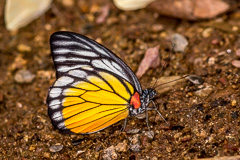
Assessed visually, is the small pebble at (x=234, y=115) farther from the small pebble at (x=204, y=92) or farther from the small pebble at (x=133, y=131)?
the small pebble at (x=133, y=131)

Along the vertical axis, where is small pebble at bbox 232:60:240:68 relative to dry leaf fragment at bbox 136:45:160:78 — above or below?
above

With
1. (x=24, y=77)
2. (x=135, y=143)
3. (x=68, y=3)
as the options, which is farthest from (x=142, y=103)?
(x=68, y=3)

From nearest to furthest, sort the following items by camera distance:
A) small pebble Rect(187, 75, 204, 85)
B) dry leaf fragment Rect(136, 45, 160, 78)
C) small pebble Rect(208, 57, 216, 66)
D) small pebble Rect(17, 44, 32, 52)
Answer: small pebble Rect(187, 75, 204, 85)
small pebble Rect(208, 57, 216, 66)
dry leaf fragment Rect(136, 45, 160, 78)
small pebble Rect(17, 44, 32, 52)

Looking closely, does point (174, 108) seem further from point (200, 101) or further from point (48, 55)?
point (48, 55)

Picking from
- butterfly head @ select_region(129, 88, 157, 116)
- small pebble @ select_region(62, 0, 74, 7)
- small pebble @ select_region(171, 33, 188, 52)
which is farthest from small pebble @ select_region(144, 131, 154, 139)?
small pebble @ select_region(62, 0, 74, 7)

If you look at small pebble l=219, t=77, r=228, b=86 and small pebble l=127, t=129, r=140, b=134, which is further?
small pebble l=219, t=77, r=228, b=86

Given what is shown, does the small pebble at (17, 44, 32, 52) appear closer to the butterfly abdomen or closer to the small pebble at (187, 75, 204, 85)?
the butterfly abdomen

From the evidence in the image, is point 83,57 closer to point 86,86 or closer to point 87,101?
point 86,86
